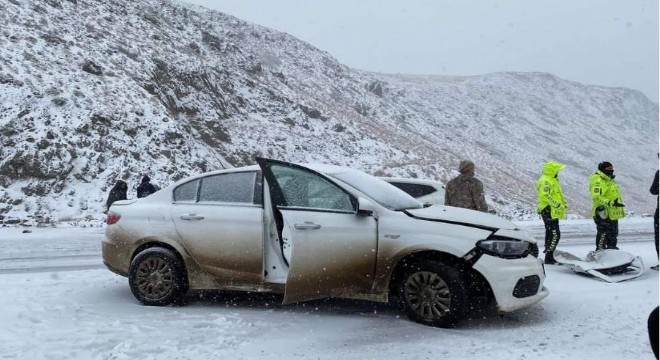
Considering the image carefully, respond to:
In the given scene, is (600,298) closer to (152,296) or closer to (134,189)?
(152,296)

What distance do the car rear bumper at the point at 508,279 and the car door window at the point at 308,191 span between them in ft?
4.43

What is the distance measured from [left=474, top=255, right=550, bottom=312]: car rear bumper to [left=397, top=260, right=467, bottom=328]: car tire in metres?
0.26

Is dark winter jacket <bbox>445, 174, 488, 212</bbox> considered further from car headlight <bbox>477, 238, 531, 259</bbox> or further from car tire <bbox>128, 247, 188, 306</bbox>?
car tire <bbox>128, 247, 188, 306</bbox>

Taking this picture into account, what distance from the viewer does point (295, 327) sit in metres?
5.21

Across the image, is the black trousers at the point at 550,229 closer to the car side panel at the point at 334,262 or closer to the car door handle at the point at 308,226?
the car side panel at the point at 334,262

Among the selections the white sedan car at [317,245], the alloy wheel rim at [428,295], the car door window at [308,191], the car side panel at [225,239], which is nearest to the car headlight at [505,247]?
the white sedan car at [317,245]

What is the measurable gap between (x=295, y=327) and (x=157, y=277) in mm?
1730

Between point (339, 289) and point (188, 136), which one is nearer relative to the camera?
point (339, 289)

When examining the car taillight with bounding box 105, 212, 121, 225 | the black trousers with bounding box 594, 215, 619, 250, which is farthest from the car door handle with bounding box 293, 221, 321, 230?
A: the black trousers with bounding box 594, 215, 619, 250

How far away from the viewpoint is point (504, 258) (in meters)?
5.04

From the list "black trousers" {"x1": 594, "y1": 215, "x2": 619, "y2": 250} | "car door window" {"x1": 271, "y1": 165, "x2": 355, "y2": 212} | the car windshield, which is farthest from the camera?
"black trousers" {"x1": 594, "y1": 215, "x2": 619, "y2": 250}

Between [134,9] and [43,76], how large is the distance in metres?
13.7

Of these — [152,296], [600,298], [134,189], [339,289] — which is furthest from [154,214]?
[134,189]

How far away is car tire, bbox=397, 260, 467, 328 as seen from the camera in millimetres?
4969
